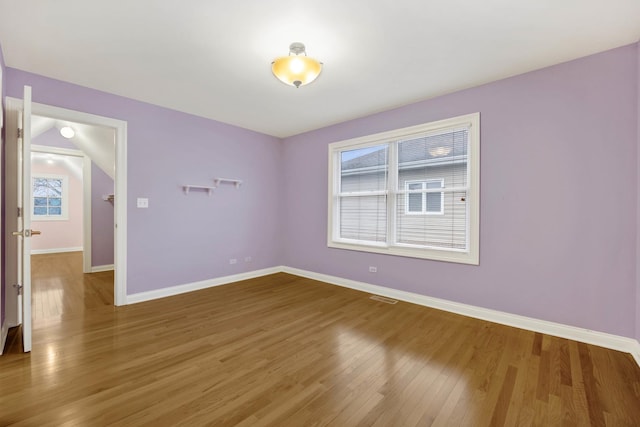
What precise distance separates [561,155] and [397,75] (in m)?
1.78

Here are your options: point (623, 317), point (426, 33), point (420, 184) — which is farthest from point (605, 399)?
point (426, 33)

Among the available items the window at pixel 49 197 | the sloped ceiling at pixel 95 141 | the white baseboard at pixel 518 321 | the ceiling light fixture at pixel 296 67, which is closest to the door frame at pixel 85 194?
the sloped ceiling at pixel 95 141

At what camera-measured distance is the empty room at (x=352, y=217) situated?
1.88 m

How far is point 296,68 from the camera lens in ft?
7.75

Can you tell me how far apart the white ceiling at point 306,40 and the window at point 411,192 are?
2.15ft

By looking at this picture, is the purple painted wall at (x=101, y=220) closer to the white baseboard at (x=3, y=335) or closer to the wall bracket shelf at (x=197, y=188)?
the wall bracket shelf at (x=197, y=188)

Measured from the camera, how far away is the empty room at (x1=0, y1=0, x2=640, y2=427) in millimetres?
1878

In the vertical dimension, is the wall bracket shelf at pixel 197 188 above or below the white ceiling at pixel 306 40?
below

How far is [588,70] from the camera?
253 centimetres

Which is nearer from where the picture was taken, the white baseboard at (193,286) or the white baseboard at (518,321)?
the white baseboard at (518,321)

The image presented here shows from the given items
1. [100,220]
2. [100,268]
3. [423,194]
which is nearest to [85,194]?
[100,220]

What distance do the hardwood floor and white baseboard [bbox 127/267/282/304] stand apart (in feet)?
1.10

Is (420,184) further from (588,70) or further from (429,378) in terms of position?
(429,378)

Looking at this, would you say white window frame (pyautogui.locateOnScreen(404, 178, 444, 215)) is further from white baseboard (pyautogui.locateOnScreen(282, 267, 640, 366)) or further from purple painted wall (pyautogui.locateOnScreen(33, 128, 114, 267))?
purple painted wall (pyautogui.locateOnScreen(33, 128, 114, 267))
